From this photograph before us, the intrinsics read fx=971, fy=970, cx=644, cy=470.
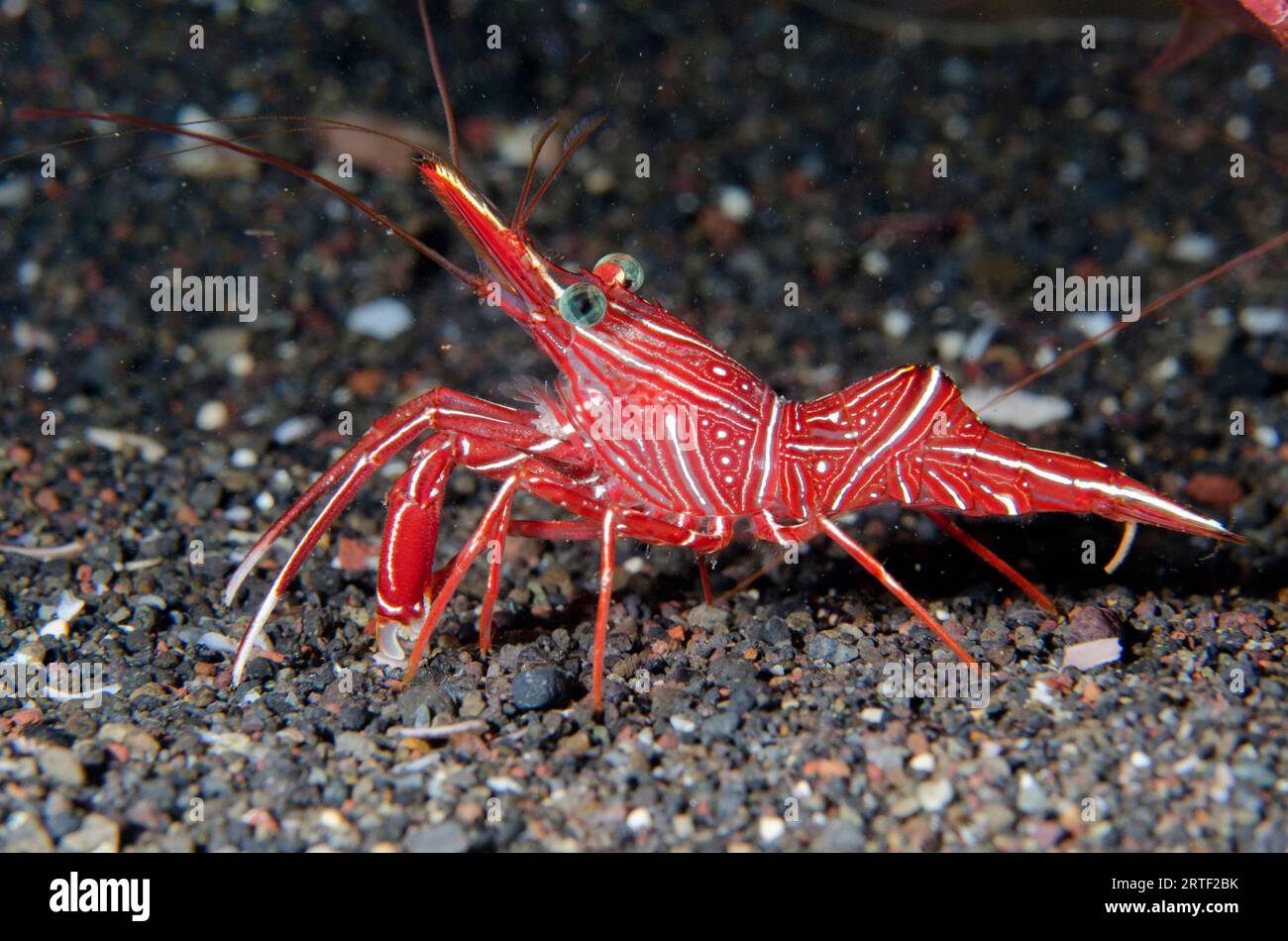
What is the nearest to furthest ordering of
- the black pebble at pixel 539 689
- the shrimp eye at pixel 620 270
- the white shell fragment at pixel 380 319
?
the black pebble at pixel 539 689
the shrimp eye at pixel 620 270
the white shell fragment at pixel 380 319

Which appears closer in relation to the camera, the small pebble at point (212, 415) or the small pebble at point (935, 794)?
the small pebble at point (935, 794)

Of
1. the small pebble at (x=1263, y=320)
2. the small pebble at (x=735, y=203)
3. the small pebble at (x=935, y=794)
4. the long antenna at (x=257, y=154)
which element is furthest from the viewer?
the small pebble at (x=735, y=203)

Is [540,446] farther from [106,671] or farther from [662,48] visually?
[662,48]

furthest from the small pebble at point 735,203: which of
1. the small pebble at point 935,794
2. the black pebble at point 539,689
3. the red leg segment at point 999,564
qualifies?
the small pebble at point 935,794

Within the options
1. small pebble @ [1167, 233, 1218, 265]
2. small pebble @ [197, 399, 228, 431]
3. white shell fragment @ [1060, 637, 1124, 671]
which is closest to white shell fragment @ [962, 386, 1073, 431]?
small pebble @ [1167, 233, 1218, 265]

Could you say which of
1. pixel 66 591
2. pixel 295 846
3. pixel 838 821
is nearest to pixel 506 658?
pixel 295 846

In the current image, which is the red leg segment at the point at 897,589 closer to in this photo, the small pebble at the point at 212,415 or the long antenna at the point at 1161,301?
the long antenna at the point at 1161,301
